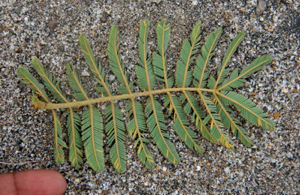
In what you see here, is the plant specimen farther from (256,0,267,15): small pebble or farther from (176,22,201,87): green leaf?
(256,0,267,15): small pebble

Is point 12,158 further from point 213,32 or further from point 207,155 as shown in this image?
point 213,32

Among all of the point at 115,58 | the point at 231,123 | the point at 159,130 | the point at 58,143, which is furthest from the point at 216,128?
the point at 58,143

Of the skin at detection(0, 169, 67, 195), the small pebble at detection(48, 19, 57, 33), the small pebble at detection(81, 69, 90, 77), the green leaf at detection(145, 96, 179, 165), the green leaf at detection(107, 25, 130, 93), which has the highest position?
the small pebble at detection(48, 19, 57, 33)

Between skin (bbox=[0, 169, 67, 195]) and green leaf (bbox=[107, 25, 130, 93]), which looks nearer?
green leaf (bbox=[107, 25, 130, 93])

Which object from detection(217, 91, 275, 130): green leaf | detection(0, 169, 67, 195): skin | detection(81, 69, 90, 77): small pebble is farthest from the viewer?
detection(81, 69, 90, 77): small pebble

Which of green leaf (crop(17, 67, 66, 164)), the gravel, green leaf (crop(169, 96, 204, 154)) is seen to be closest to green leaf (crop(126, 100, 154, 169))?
the gravel

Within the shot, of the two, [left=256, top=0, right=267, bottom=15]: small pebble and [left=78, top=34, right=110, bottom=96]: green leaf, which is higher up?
[left=256, top=0, right=267, bottom=15]: small pebble

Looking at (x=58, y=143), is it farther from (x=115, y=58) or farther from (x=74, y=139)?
(x=115, y=58)
